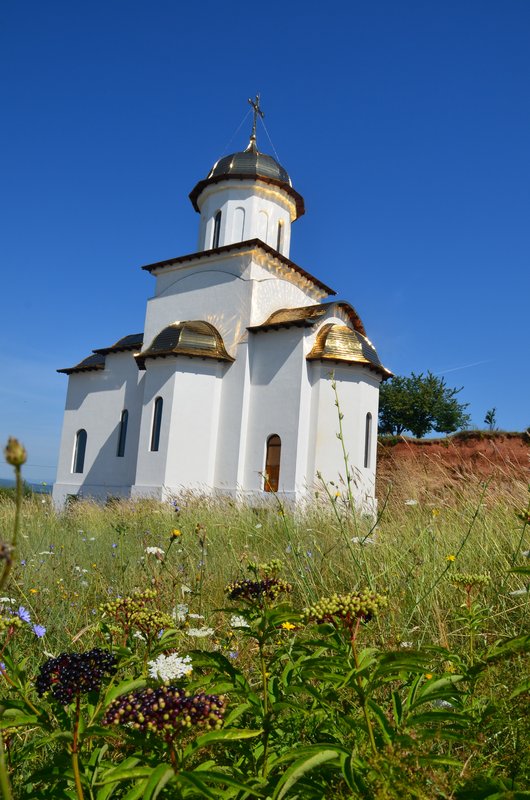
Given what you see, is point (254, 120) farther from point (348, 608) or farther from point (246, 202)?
point (348, 608)

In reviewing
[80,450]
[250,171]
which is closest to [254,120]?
[250,171]

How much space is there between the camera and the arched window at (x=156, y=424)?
18.7m

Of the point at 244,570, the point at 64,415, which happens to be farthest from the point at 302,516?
the point at 64,415

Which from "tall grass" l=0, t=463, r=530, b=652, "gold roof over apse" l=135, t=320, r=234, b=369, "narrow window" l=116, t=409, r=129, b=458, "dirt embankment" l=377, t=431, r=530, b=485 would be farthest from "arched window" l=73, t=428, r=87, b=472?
"tall grass" l=0, t=463, r=530, b=652

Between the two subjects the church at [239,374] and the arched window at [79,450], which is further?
the arched window at [79,450]

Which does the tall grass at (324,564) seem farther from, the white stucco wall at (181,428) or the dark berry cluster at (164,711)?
the white stucco wall at (181,428)

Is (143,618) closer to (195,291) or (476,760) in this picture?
(476,760)

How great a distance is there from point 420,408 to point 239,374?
23259 mm

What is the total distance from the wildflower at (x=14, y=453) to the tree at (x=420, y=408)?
38627 millimetres

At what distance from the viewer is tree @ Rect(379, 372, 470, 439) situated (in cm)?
3853

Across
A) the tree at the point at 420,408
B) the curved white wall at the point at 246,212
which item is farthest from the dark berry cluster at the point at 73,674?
the tree at the point at 420,408

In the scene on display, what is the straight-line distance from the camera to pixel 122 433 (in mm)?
21578

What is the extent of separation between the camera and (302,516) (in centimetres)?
828

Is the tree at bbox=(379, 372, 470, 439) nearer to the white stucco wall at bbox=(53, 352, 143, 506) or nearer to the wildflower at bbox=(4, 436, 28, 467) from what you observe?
the white stucco wall at bbox=(53, 352, 143, 506)
